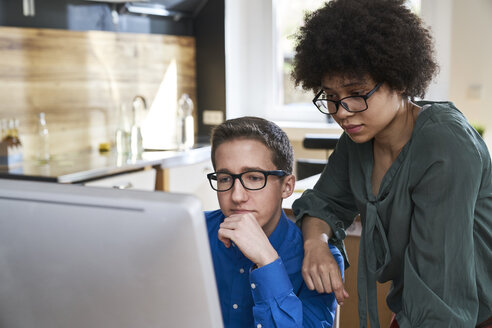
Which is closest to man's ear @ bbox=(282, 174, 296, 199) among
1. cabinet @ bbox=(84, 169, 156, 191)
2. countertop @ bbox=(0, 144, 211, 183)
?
countertop @ bbox=(0, 144, 211, 183)

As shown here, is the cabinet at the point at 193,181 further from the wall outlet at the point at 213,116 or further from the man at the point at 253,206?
the man at the point at 253,206

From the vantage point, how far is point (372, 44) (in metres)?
1.15

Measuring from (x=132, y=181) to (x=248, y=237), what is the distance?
229 cm

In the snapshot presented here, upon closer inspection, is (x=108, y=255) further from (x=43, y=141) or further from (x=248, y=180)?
(x=43, y=141)

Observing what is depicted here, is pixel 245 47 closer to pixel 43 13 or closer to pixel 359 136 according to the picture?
pixel 43 13

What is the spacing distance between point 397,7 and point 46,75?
105 inches

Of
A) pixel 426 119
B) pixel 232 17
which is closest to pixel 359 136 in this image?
pixel 426 119

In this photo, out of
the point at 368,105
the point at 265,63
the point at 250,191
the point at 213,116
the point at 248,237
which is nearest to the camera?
the point at 248,237

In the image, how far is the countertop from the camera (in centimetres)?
286

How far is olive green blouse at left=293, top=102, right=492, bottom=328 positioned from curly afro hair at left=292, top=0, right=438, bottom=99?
88mm

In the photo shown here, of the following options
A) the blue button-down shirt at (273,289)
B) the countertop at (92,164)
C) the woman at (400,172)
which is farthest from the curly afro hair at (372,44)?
the countertop at (92,164)

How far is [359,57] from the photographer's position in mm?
1146

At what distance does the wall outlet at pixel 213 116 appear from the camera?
4.74m

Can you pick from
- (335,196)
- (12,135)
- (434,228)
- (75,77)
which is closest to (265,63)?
(75,77)
